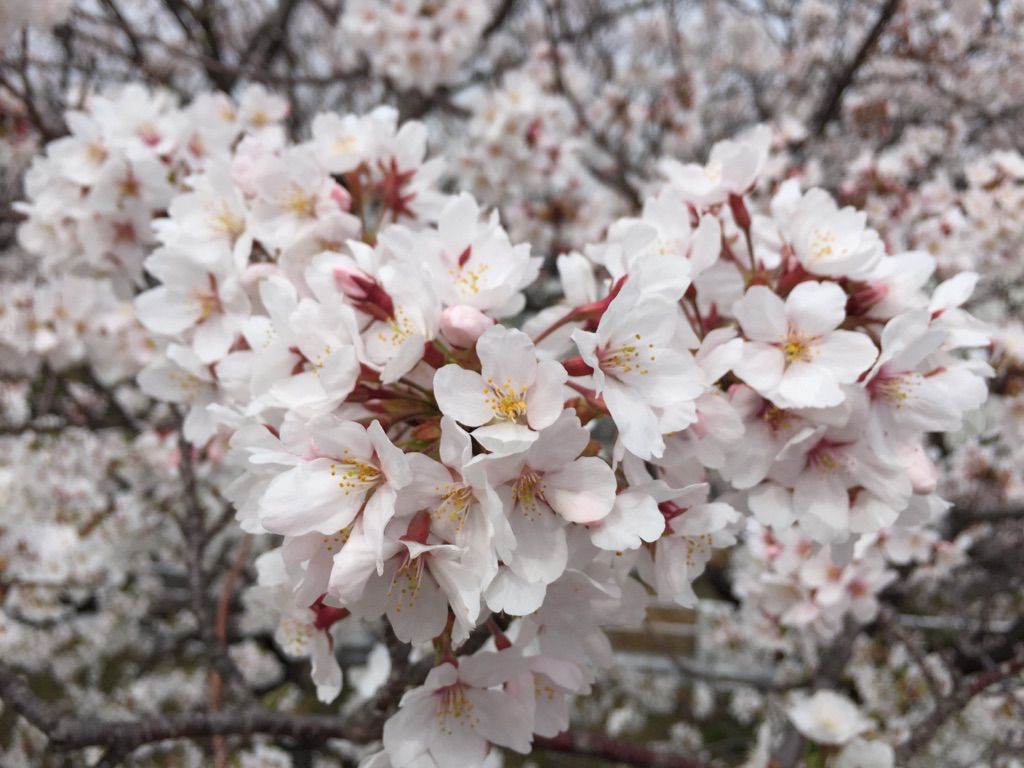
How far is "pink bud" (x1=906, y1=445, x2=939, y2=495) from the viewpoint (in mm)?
1014

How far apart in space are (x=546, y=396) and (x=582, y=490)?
13 centimetres

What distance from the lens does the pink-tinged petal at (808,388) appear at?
37.0 inches

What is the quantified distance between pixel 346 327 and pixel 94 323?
2.33m

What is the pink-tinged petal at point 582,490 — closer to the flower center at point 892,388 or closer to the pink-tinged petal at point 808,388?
the pink-tinged petal at point 808,388

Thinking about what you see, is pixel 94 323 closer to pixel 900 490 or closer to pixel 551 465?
pixel 551 465

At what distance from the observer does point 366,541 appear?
2.66 ft

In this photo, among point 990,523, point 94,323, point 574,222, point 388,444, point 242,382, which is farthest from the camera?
point 574,222

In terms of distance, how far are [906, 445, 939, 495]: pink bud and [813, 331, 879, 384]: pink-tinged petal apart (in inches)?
6.0

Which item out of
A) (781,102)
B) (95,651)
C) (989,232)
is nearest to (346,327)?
(989,232)

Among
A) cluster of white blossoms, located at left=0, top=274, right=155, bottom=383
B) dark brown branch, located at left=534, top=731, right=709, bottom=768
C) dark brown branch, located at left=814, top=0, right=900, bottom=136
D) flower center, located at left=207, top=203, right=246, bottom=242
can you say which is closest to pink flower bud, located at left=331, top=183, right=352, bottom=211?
flower center, located at left=207, top=203, right=246, bottom=242

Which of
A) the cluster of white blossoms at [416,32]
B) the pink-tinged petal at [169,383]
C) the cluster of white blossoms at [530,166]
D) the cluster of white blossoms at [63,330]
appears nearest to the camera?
the pink-tinged petal at [169,383]

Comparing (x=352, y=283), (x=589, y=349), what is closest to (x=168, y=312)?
(x=352, y=283)

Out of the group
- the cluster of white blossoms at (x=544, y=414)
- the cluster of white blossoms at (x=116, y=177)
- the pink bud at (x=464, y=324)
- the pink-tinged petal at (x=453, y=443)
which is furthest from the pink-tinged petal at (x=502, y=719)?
the cluster of white blossoms at (x=116, y=177)

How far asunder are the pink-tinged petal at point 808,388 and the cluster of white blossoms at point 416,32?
10.4ft
